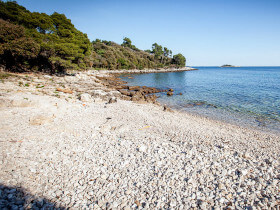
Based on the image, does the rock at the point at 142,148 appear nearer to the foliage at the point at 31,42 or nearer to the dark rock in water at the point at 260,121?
the dark rock in water at the point at 260,121

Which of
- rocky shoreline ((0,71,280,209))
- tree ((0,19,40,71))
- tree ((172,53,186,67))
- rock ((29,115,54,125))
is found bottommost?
rocky shoreline ((0,71,280,209))

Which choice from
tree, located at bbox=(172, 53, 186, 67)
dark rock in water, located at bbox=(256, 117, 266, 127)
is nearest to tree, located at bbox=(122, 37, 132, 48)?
tree, located at bbox=(172, 53, 186, 67)

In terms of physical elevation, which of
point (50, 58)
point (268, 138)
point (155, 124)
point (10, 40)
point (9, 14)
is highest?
point (9, 14)

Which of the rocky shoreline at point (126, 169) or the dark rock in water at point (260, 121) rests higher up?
the rocky shoreline at point (126, 169)

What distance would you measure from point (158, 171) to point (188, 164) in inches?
57.4

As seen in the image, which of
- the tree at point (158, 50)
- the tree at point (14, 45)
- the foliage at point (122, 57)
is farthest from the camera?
the tree at point (158, 50)

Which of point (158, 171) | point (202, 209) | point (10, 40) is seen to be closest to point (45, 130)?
point (158, 171)

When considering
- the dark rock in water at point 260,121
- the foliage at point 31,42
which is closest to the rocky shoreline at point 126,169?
the dark rock in water at point 260,121

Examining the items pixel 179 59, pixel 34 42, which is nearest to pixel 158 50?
pixel 179 59

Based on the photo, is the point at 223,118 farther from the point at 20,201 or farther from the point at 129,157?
the point at 20,201

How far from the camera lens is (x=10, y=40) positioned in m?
19.9

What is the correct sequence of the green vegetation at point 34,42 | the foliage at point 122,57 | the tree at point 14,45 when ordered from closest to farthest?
the tree at point 14,45
the green vegetation at point 34,42
the foliage at point 122,57

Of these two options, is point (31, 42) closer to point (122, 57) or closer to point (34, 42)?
point (34, 42)

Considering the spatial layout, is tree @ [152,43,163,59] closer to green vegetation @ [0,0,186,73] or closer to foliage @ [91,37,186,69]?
foliage @ [91,37,186,69]
